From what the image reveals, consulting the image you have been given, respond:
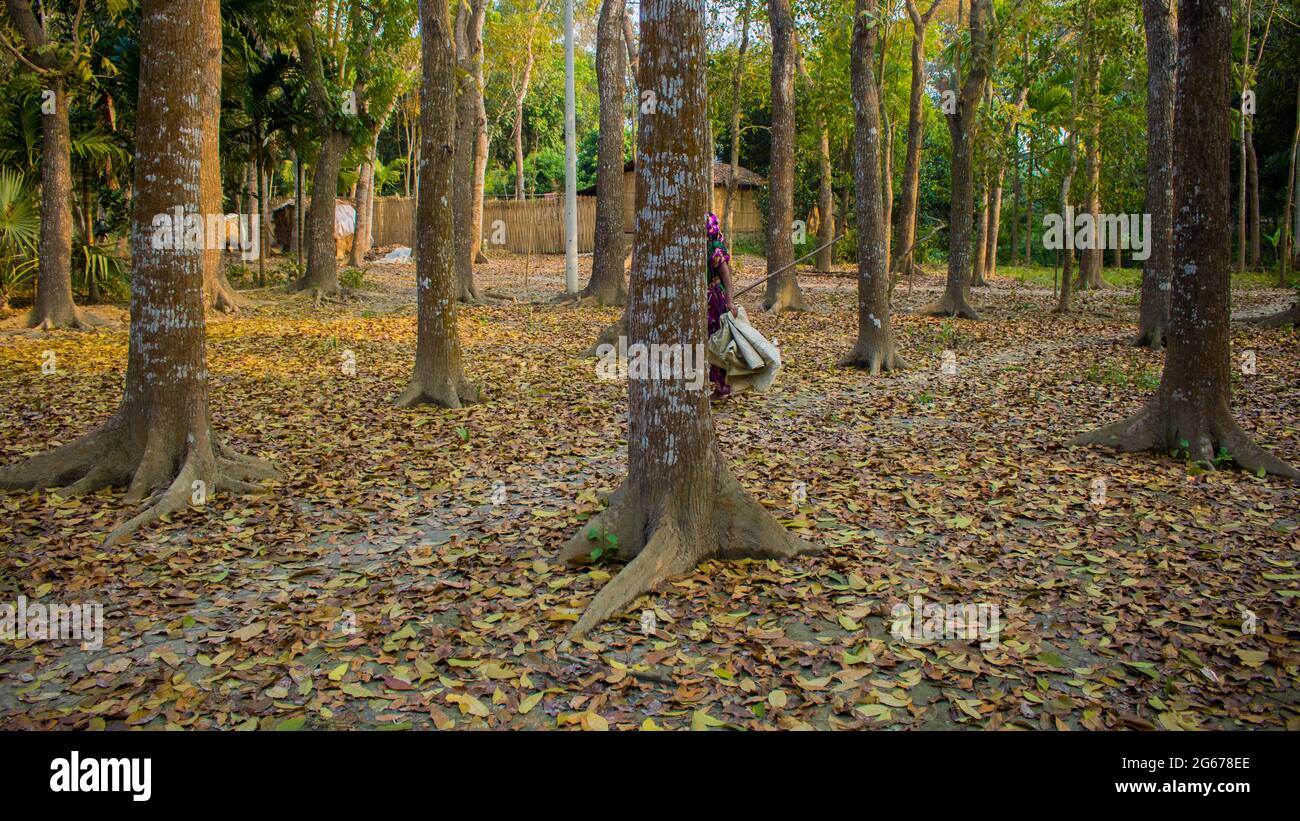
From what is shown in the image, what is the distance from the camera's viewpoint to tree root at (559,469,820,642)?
18.3 ft

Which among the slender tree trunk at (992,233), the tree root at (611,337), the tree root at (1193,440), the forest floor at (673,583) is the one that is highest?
the slender tree trunk at (992,233)

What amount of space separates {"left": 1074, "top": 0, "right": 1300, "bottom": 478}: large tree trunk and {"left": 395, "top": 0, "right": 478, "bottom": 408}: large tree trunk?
21.8 ft

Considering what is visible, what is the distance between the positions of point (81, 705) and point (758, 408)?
279 inches

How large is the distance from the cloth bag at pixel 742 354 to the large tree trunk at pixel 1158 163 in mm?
6469

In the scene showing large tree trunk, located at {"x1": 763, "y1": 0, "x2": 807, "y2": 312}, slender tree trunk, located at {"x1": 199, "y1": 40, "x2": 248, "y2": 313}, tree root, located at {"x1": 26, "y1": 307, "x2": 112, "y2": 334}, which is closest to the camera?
slender tree trunk, located at {"x1": 199, "y1": 40, "x2": 248, "y2": 313}

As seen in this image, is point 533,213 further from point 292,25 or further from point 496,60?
point 292,25

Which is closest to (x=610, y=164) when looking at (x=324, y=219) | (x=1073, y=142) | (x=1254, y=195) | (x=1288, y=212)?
(x=324, y=219)

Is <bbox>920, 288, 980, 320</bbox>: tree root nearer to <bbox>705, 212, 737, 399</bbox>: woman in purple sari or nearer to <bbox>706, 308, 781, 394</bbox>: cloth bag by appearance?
<bbox>706, 308, 781, 394</bbox>: cloth bag

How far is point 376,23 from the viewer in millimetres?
Answer: 20156

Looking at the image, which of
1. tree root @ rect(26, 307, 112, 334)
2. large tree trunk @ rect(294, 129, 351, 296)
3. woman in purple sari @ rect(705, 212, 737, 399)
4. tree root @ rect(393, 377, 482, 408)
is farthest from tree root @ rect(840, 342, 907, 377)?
large tree trunk @ rect(294, 129, 351, 296)

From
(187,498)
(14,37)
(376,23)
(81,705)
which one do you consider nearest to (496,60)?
(376,23)

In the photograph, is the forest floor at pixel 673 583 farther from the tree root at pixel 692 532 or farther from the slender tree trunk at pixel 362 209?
the slender tree trunk at pixel 362 209

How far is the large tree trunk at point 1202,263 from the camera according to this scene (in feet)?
24.0

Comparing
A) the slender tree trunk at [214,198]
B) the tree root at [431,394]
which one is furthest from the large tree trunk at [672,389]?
the tree root at [431,394]
